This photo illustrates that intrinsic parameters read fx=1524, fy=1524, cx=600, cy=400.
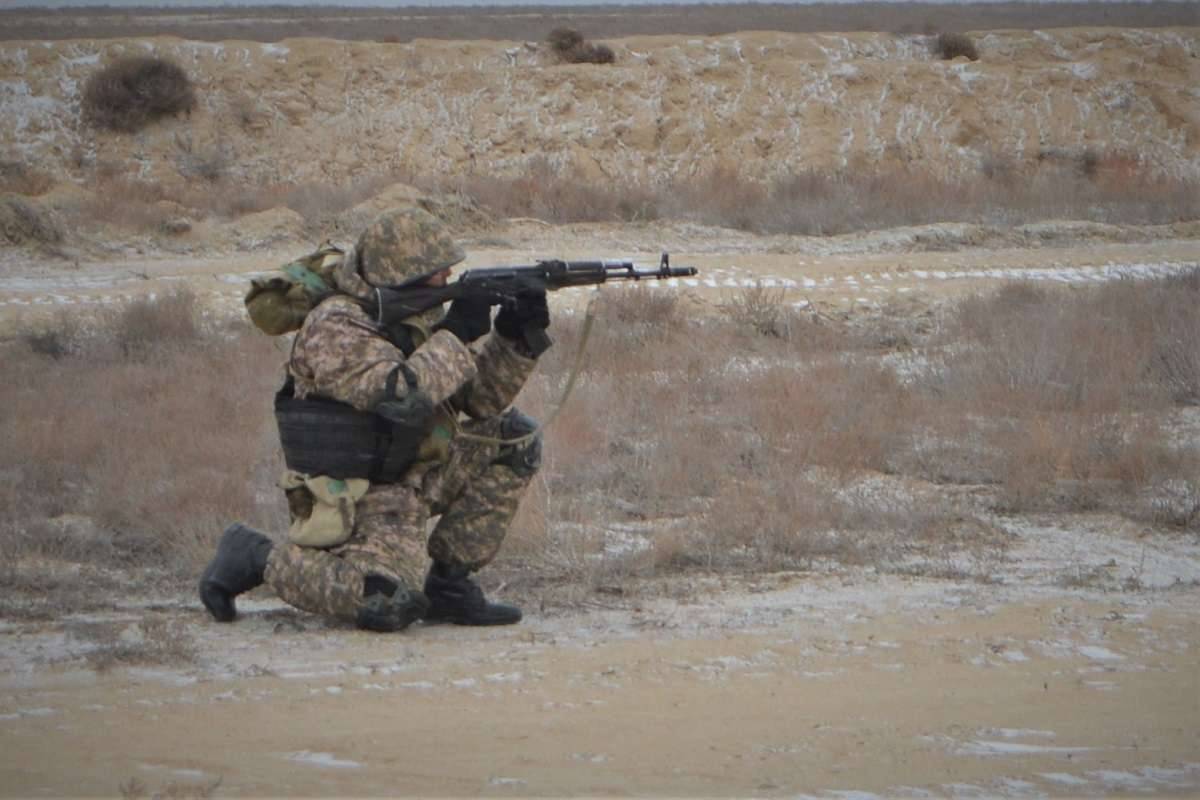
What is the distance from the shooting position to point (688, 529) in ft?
20.7

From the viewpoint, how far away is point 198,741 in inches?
150

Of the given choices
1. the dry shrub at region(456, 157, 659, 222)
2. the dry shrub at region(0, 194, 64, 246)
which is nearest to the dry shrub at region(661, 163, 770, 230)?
the dry shrub at region(456, 157, 659, 222)

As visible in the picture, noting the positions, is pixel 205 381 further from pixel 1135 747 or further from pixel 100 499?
pixel 1135 747

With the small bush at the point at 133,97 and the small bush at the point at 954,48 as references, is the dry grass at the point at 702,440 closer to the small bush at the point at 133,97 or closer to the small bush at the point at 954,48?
the small bush at the point at 133,97

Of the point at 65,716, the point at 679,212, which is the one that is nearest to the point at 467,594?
the point at 65,716

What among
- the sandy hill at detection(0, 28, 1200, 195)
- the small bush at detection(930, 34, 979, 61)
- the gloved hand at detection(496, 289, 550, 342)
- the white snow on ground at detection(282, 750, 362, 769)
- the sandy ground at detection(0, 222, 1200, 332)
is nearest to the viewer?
the white snow on ground at detection(282, 750, 362, 769)

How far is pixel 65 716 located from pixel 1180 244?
15167 millimetres

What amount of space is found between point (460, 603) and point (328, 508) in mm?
608

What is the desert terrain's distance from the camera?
12.7ft

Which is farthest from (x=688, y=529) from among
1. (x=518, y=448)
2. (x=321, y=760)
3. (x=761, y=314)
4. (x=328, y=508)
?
A: (x=761, y=314)

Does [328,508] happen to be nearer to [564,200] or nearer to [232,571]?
[232,571]

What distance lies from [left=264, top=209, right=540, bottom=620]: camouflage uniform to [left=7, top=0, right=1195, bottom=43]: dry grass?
109ft

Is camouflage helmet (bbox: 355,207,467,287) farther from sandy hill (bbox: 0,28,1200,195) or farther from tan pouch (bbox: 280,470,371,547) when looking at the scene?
sandy hill (bbox: 0,28,1200,195)

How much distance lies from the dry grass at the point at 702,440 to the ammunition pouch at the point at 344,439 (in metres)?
1.15
